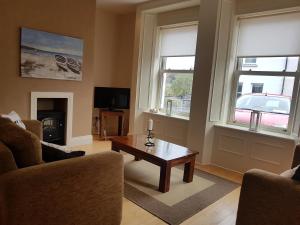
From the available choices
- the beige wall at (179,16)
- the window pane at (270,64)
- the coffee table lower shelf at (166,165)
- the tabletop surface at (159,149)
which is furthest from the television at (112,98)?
the window pane at (270,64)

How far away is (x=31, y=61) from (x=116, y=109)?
7.05 feet

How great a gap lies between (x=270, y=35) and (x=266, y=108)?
1071 millimetres

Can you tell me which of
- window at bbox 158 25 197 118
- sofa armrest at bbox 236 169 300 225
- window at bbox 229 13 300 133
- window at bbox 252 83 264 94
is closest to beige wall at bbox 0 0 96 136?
window at bbox 158 25 197 118

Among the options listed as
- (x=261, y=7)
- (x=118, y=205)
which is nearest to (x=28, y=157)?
(x=118, y=205)

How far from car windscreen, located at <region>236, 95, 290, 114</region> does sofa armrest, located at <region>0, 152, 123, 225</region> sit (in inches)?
104

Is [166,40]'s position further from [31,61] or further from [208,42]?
[31,61]

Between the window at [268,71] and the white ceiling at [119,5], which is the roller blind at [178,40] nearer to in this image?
the white ceiling at [119,5]

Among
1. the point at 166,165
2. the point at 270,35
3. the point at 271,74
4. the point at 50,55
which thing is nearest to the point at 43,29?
the point at 50,55

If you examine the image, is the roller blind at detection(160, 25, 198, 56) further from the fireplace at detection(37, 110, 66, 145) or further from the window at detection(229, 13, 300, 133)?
the fireplace at detection(37, 110, 66, 145)

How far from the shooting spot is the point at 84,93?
170 inches

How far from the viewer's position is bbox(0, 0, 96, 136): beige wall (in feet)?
10.8

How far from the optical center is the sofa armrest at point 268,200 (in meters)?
1.52

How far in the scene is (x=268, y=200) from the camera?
161cm

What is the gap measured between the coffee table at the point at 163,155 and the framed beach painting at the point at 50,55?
1.59 metres
